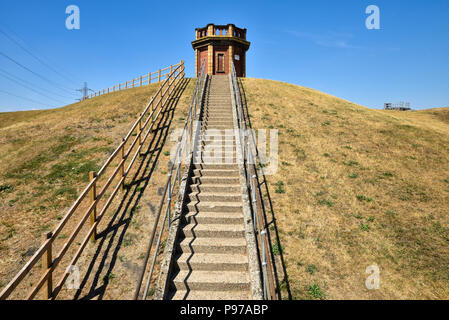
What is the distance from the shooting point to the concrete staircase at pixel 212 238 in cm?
493

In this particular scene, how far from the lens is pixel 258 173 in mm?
8992

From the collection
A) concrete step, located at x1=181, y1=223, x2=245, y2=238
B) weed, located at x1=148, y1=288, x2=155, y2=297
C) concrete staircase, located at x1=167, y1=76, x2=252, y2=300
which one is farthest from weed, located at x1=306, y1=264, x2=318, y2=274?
weed, located at x1=148, y1=288, x2=155, y2=297

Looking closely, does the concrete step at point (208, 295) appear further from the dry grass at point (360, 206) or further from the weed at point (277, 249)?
the weed at point (277, 249)

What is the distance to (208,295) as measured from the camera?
481 cm

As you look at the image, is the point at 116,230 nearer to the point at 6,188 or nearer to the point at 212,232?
the point at 212,232

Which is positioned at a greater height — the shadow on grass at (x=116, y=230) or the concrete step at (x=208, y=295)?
the shadow on grass at (x=116, y=230)

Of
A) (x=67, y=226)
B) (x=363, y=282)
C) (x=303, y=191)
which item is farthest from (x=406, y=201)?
(x=67, y=226)

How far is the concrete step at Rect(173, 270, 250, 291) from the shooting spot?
4.91m

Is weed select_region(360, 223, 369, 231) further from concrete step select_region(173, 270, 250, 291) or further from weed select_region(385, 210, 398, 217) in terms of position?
concrete step select_region(173, 270, 250, 291)

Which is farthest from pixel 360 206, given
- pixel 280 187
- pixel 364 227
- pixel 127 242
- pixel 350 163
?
pixel 127 242

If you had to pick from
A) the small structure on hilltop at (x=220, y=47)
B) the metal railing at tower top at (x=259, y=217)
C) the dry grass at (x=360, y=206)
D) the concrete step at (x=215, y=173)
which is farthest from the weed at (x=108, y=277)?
the small structure on hilltop at (x=220, y=47)

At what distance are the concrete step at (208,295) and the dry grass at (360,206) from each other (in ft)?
3.95

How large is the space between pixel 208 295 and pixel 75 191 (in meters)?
6.51

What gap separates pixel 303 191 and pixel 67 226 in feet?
26.4
